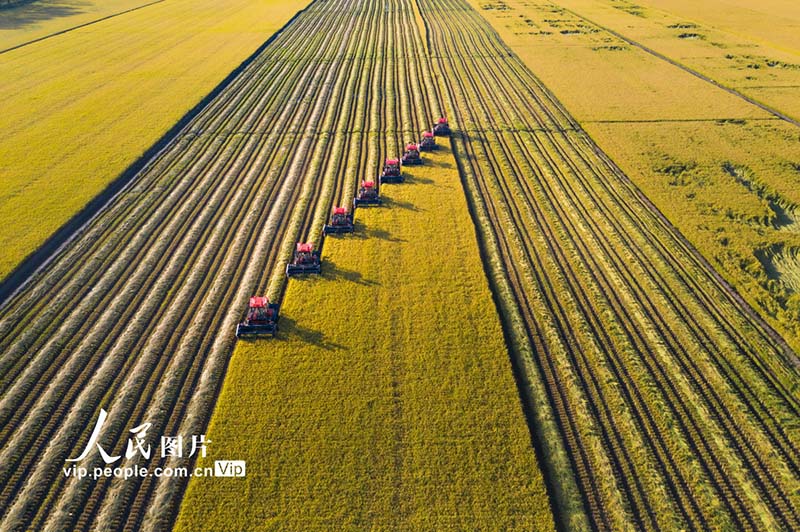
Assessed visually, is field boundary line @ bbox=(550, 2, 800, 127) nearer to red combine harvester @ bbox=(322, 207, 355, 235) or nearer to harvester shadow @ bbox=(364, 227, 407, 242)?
harvester shadow @ bbox=(364, 227, 407, 242)

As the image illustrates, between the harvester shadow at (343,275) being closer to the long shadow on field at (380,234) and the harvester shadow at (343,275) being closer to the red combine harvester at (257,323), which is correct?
the long shadow on field at (380,234)

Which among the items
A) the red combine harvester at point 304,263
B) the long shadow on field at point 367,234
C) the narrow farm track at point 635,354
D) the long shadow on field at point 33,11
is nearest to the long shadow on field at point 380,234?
the long shadow on field at point 367,234

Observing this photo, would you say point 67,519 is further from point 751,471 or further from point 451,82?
point 451,82

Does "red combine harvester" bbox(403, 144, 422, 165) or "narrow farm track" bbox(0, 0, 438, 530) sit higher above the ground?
"red combine harvester" bbox(403, 144, 422, 165)

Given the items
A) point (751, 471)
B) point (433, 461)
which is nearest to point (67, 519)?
point (433, 461)

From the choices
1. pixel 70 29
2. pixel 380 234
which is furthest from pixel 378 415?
pixel 70 29

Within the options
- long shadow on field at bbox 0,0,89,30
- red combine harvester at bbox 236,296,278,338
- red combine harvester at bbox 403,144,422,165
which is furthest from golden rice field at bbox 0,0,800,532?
long shadow on field at bbox 0,0,89,30
